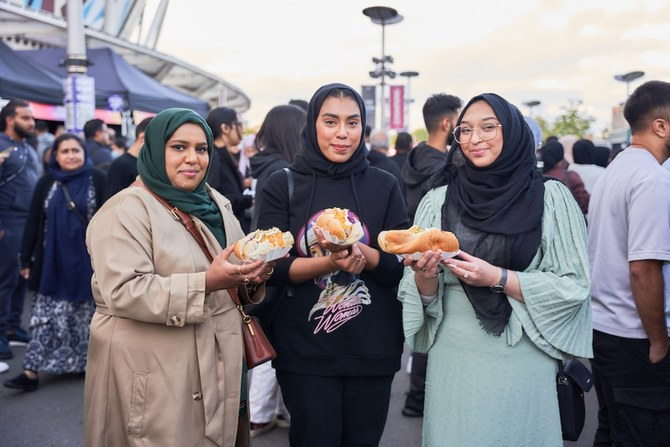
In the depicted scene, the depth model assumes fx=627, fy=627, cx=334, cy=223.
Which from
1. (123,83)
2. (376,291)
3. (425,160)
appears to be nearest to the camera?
(376,291)

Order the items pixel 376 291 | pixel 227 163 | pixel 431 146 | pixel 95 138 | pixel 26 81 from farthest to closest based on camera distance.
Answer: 1. pixel 26 81
2. pixel 95 138
3. pixel 227 163
4. pixel 431 146
5. pixel 376 291

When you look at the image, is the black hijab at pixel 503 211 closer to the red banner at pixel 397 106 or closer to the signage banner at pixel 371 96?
the signage banner at pixel 371 96

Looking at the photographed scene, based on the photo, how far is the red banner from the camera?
23.8m

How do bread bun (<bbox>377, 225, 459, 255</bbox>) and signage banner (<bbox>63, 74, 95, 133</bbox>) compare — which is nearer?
bread bun (<bbox>377, 225, 459, 255</bbox>)

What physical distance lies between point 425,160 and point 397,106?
19.4 meters

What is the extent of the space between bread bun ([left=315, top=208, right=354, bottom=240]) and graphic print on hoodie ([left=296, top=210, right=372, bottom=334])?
0.31 meters

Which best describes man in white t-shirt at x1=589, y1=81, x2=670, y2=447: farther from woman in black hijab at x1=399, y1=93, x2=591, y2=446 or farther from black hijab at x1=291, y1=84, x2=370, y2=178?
black hijab at x1=291, y1=84, x2=370, y2=178

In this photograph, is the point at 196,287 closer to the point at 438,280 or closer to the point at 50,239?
the point at 438,280

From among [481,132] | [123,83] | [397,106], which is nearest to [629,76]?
[397,106]

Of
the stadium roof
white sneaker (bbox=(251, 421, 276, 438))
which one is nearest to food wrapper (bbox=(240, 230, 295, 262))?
white sneaker (bbox=(251, 421, 276, 438))

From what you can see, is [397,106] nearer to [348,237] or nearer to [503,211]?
[503,211]

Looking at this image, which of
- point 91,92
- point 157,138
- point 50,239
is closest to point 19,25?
point 91,92

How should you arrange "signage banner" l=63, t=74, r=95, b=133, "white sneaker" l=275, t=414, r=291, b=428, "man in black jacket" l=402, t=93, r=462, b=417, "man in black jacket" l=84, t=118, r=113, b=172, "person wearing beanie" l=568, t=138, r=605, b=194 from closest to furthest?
"white sneaker" l=275, t=414, r=291, b=428
"man in black jacket" l=402, t=93, r=462, b=417
"person wearing beanie" l=568, t=138, r=605, b=194
"man in black jacket" l=84, t=118, r=113, b=172
"signage banner" l=63, t=74, r=95, b=133

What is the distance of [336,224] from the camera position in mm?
2471
